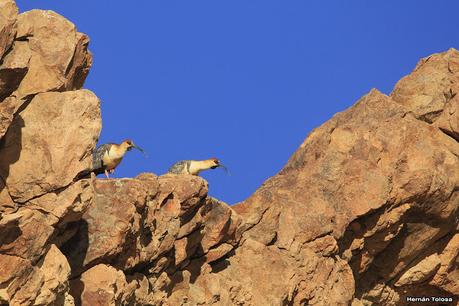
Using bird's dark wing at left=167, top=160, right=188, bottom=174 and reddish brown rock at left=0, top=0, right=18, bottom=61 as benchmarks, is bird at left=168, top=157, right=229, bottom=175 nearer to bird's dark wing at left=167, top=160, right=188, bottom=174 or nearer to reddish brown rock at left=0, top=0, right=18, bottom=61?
bird's dark wing at left=167, top=160, right=188, bottom=174

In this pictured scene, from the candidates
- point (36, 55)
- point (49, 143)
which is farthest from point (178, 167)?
point (49, 143)

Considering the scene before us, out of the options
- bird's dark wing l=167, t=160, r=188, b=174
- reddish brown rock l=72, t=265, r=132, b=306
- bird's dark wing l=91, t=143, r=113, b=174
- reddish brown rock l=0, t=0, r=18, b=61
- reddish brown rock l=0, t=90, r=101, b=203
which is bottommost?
reddish brown rock l=72, t=265, r=132, b=306

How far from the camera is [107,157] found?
34219 mm

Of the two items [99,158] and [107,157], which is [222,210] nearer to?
[107,157]

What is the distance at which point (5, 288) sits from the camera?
84.1 feet

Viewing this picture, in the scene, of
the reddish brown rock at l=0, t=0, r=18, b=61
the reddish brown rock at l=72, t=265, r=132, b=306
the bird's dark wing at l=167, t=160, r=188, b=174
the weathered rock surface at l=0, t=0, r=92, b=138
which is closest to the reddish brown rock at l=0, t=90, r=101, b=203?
the weathered rock surface at l=0, t=0, r=92, b=138

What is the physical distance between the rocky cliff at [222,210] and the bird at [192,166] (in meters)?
1.77

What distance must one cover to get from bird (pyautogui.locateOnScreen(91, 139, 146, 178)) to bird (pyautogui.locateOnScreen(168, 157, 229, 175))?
4227 millimetres

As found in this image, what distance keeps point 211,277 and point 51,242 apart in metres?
9.44

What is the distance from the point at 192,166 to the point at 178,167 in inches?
25.5

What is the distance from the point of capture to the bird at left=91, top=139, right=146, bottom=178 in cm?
3428

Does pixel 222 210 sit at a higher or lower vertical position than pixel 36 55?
higher

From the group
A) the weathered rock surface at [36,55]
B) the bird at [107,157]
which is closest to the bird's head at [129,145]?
the bird at [107,157]

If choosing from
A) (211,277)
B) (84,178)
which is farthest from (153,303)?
(84,178)
